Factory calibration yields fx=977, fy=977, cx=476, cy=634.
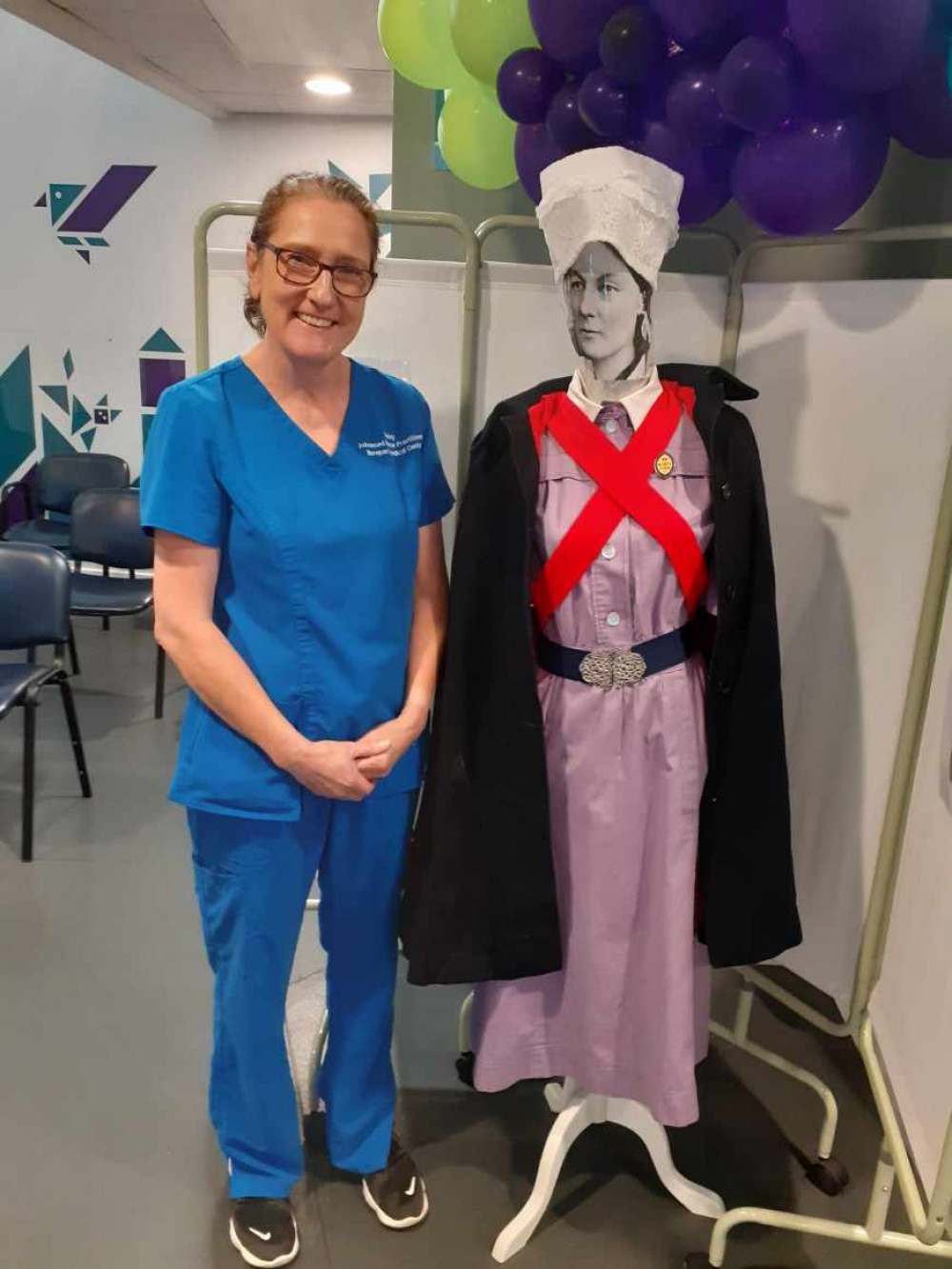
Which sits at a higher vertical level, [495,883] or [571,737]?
[571,737]

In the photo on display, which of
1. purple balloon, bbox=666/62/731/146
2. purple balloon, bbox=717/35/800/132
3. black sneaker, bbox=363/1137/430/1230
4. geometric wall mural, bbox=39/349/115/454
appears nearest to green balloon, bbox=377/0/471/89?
purple balloon, bbox=666/62/731/146

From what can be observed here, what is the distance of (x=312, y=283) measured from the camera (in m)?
1.21

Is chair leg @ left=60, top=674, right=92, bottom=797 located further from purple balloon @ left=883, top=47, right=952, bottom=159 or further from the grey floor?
purple balloon @ left=883, top=47, right=952, bottom=159

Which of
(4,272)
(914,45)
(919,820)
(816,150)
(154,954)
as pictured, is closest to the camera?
(914,45)

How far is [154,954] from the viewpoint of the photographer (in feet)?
7.35

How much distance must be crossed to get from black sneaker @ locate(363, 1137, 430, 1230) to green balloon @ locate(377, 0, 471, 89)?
1866mm

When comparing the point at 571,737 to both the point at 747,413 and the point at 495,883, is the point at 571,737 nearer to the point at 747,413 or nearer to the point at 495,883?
the point at 495,883

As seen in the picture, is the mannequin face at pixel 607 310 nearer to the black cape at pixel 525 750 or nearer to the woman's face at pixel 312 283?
the black cape at pixel 525 750

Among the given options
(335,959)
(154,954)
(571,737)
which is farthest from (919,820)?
(154,954)

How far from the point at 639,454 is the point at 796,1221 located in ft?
3.81

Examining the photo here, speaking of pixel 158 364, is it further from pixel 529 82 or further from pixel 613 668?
pixel 613 668

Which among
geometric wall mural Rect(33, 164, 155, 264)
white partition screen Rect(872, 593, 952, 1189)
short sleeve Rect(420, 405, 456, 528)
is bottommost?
white partition screen Rect(872, 593, 952, 1189)

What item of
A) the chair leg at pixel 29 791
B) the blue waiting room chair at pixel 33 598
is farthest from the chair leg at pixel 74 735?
the chair leg at pixel 29 791

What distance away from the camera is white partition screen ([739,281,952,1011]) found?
1.46 m
